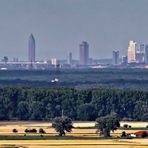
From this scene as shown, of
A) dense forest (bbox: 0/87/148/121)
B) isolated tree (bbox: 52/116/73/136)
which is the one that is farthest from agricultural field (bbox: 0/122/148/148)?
dense forest (bbox: 0/87/148/121)

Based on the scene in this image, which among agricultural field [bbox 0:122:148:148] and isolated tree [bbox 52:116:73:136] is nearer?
agricultural field [bbox 0:122:148:148]

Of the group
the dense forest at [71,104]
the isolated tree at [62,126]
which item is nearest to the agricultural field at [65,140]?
the isolated tree at [62,126]

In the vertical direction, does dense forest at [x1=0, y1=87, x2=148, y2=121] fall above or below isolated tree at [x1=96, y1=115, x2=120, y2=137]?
above

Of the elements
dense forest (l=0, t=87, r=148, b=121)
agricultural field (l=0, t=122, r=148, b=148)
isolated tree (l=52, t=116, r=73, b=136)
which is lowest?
agricultural field (l=0, t=122, r=148, b=148)

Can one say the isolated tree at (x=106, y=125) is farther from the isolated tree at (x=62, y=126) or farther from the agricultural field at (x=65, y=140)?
the isolated tree at (x=62, y=126)

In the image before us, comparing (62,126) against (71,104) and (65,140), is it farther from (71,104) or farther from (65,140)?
(71,104)

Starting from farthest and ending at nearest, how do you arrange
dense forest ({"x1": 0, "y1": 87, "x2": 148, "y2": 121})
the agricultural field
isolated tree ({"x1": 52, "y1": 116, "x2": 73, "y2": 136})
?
dense forest ({"x1": 0, "y1": 87, "x2": 148, "y2": 121}) < isolated tree ({"x1": 52, "y1": 116, "x2": 73, "y2": 136}) < the agricultural field

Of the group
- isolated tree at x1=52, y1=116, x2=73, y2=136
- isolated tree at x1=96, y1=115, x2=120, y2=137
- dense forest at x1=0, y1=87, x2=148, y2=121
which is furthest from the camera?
dense forest at x1=0, y1=87, x2=148, y2=121

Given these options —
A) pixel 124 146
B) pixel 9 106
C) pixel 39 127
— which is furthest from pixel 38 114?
pixel 124 146

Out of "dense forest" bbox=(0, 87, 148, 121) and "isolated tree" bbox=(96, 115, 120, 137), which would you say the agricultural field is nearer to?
"isolated tree" bbox=(96, 115, 120, 137)
